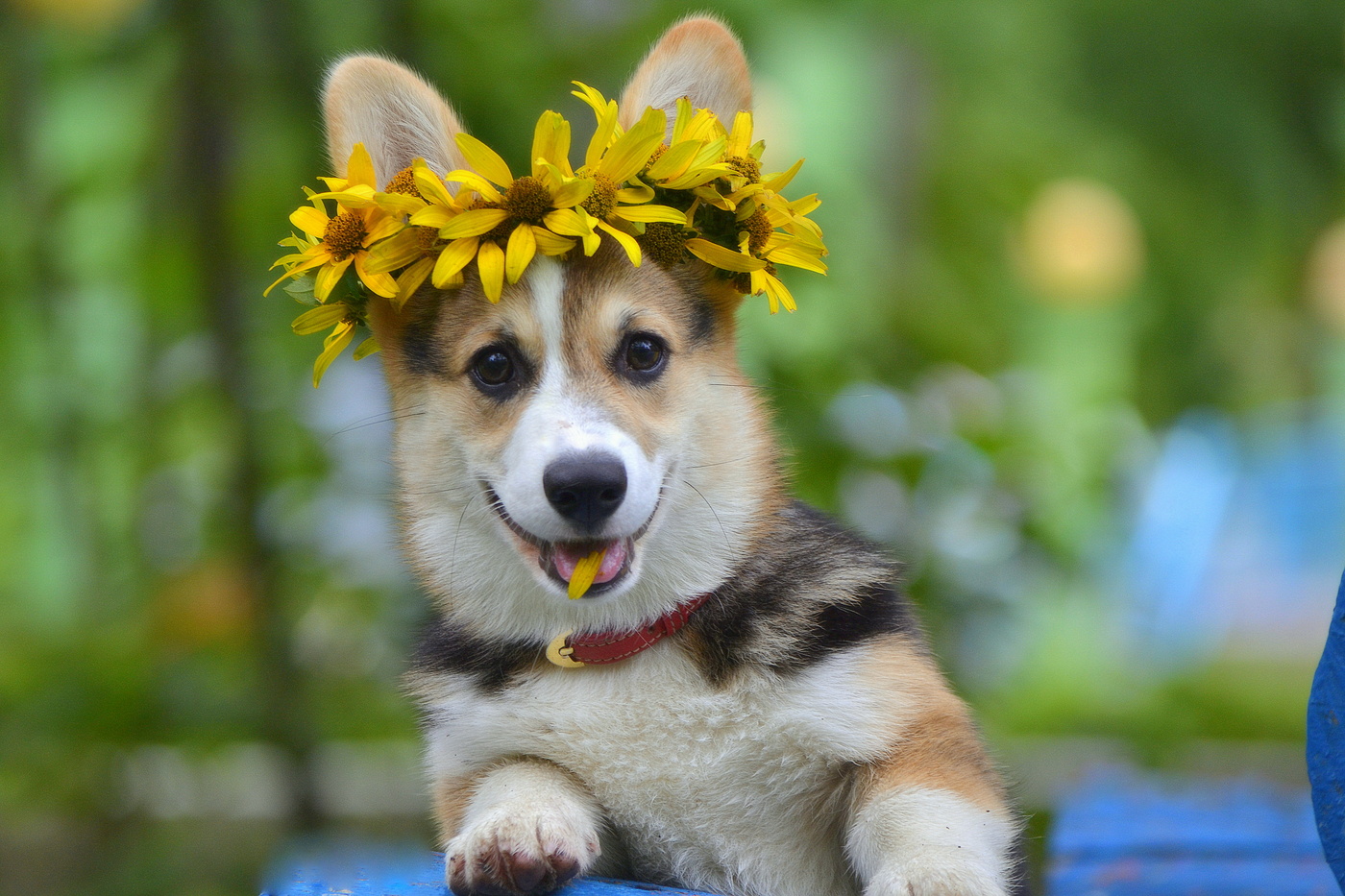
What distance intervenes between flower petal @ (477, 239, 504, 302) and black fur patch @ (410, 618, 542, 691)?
27.1 inches

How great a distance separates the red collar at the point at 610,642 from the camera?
2.22m

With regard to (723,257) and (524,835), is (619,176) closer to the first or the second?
(723,257)

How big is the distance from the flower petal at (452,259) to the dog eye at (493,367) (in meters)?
0.27

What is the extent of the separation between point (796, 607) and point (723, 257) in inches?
26.9

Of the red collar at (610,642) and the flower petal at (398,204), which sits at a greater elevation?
the flower petal at (398,204)

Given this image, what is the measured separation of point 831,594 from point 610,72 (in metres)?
2.82

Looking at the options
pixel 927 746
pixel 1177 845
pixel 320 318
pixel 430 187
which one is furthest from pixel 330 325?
pixel 1177 845

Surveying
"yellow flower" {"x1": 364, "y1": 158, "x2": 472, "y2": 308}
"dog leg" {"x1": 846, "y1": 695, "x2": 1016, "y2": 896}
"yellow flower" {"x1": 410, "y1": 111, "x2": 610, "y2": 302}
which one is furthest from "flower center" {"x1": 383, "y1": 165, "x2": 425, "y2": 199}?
"dog leg" {"x1": 846, "y1": 695, "x2": 1016, "y2": 896}

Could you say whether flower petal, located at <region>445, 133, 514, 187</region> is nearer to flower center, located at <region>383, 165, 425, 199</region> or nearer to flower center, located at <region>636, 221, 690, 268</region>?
flower center, located at <region>383, 165, 425, 199</region>

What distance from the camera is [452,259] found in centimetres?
214

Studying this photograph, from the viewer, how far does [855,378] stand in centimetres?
468

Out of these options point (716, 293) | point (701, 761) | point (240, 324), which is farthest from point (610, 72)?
point (701, 761)

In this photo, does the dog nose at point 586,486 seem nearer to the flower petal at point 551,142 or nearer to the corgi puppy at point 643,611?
the corgi puppy at point 643,611

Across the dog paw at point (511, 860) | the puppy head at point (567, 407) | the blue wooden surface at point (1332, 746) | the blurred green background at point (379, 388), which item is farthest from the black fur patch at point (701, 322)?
the blurred green background at point (379, 388)
